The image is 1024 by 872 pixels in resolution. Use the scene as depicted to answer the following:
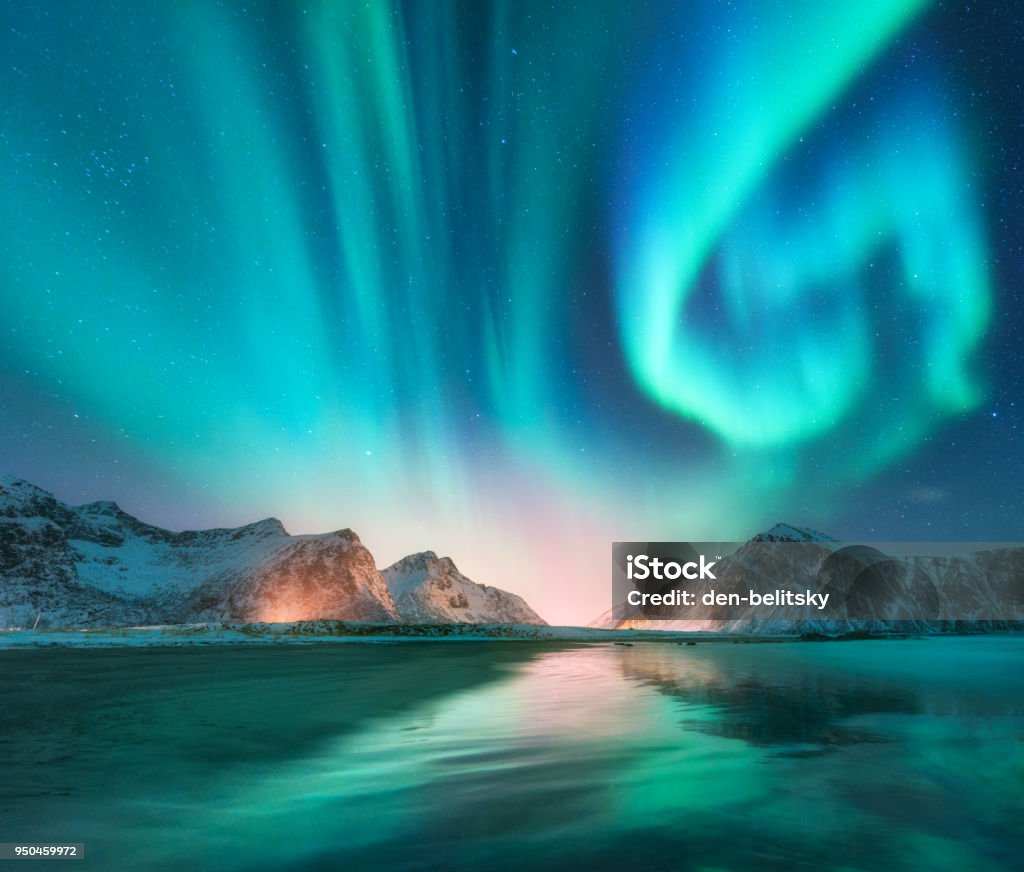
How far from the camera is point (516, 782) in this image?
1105 centimetres

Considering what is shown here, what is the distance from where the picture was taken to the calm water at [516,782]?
25.0ft

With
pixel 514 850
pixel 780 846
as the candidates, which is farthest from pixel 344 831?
pixel 780 846

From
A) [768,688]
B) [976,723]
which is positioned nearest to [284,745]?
[976,723]

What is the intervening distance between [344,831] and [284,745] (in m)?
6.97

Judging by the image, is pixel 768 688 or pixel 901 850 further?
pixel 768 688

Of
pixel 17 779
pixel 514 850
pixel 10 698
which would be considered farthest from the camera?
pixel 10 698

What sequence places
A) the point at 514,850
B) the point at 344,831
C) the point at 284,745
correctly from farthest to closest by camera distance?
the point at 284,745, the point at 344,831, the point at 514,850

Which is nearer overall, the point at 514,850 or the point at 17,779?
the point at 514,850

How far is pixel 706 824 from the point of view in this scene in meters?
8.66

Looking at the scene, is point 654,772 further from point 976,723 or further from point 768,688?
point 768,688

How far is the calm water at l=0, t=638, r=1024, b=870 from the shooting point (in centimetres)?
761

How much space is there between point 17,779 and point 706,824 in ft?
36.4

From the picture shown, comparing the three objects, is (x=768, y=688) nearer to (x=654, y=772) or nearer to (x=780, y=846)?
(x=654, y=772)

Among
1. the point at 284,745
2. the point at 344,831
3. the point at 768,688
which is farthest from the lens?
→ the point at 768,688
